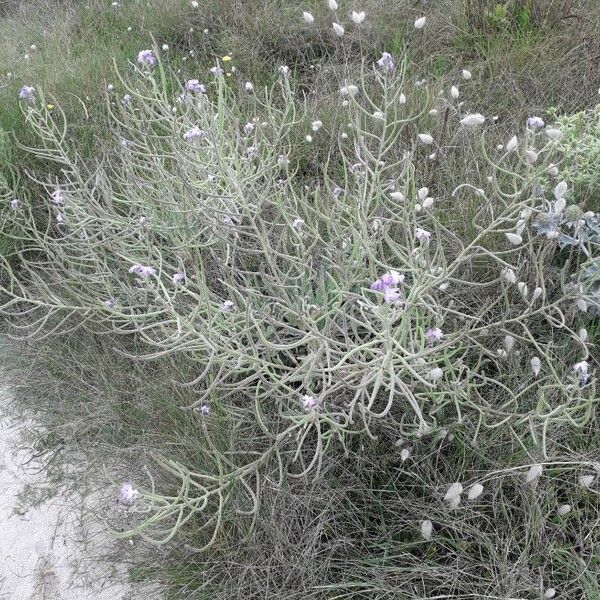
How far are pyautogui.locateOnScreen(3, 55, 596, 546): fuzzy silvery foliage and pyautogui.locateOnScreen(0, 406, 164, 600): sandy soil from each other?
0.16 meters

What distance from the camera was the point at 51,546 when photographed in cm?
180

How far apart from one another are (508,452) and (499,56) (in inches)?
77.6

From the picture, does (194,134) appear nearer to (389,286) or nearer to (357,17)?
(357,17)

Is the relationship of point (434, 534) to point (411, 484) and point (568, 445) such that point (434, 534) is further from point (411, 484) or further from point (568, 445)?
point (568, 445)

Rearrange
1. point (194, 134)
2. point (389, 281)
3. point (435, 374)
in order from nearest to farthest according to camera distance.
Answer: point (389, 281)
point (435, 374)
point (194, 134)

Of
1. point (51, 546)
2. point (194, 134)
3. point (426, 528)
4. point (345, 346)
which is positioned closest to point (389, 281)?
point (345, 346)

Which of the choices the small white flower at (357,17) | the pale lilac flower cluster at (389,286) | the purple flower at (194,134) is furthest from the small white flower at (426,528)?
the small white flower at (357,17)

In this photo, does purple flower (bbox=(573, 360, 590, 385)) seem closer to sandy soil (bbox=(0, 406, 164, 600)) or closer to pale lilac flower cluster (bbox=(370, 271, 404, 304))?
pale lilac flower cluster (bbox=(370, 271, 404, 304))

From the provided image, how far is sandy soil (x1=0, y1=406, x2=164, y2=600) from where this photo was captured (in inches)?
A: 66.8

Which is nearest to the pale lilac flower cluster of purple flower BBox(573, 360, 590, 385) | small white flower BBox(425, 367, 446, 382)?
small white flower BBox(425, 367, 446, 382)

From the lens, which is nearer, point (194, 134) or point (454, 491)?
point (454, 491)

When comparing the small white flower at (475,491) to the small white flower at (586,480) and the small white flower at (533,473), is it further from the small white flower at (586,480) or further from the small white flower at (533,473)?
the small white flower at (586,480)

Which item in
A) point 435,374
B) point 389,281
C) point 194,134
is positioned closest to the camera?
point 389,281

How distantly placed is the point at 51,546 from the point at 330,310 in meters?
1.00
